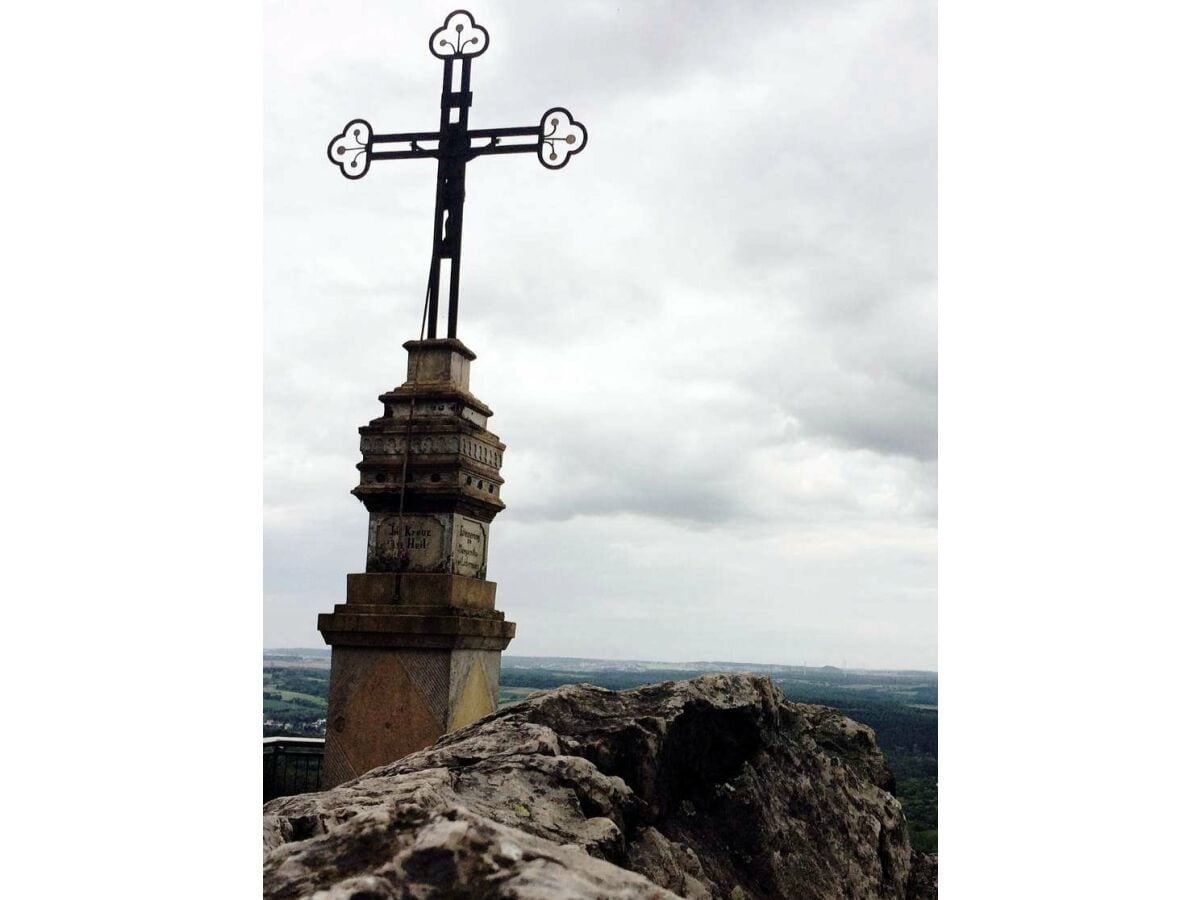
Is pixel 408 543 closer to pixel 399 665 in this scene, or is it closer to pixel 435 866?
pixel 399 665

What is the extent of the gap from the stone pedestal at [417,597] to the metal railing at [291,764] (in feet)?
Result: 2.39

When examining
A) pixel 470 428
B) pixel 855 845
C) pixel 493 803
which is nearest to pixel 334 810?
pixel 493 803

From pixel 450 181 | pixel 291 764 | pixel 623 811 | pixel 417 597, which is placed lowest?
pixel 291 764

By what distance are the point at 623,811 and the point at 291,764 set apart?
3.89 m

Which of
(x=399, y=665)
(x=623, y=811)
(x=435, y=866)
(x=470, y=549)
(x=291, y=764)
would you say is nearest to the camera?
(x=435, y=866)

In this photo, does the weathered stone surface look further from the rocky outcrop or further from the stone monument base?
the stone monument base

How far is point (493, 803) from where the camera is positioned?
2621 mm

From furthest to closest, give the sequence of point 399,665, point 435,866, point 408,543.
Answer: point 408,543, point 399,665, point 435,866

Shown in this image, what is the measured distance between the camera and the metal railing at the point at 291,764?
595 centimetres

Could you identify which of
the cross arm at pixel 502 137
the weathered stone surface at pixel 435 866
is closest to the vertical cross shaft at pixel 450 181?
the cross arm at pixel 502 137

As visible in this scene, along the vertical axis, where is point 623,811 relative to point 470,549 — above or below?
below

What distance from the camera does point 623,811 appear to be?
2.88 meters

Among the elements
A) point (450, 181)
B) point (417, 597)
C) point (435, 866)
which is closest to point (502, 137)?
point (450, 181)

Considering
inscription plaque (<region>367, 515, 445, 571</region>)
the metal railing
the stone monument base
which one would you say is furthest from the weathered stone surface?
the metal railing
